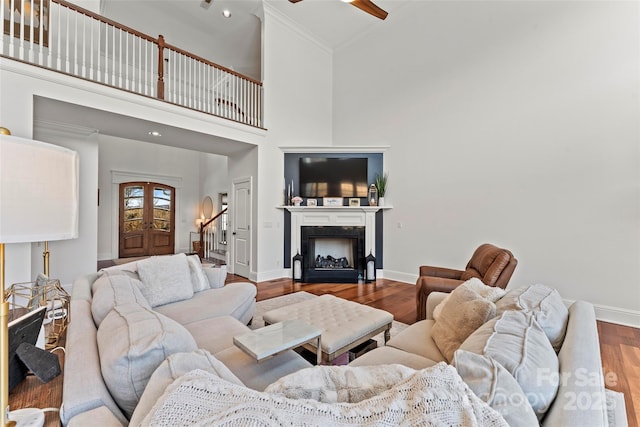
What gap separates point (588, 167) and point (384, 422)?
Result: 4.24m

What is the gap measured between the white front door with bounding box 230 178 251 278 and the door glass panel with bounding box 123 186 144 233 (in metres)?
4.00

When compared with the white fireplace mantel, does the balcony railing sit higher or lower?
higher

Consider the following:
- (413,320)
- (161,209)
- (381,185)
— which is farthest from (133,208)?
(413,320)

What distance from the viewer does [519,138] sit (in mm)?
3781

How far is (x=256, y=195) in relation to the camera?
5098 mm

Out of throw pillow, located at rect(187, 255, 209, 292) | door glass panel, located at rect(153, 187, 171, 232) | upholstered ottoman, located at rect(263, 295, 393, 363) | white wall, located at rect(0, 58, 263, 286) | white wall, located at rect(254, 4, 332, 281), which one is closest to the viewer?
upholstered ottoman, located at rect(263, 295, 393, 363)

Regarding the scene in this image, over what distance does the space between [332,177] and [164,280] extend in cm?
360

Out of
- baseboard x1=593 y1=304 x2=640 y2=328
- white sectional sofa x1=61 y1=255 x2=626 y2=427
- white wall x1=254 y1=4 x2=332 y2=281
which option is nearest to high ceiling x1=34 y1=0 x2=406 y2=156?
white wall x1=254 y1=4 x2=332 y2=281

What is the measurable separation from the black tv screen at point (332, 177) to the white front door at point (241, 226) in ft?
3.70

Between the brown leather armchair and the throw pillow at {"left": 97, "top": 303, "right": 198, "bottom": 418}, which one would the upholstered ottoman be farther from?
the throw pillow at {"left": 97, "top": 303, "right": 198, "bottom": 418}

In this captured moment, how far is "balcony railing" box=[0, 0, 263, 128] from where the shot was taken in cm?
321

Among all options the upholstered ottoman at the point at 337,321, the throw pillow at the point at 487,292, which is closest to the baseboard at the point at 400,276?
the upholstered ottoman at the point at 337,321

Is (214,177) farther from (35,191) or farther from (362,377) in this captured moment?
(362,377)

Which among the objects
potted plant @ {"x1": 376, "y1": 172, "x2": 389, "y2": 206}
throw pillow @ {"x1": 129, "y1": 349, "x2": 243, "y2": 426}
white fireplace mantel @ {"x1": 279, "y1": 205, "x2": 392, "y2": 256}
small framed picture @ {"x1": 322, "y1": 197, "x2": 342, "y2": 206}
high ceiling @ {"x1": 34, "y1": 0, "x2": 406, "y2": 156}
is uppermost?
high ceiling @ {"x1": 34, "y1": 0, "x2": 406, "y2": 156}
